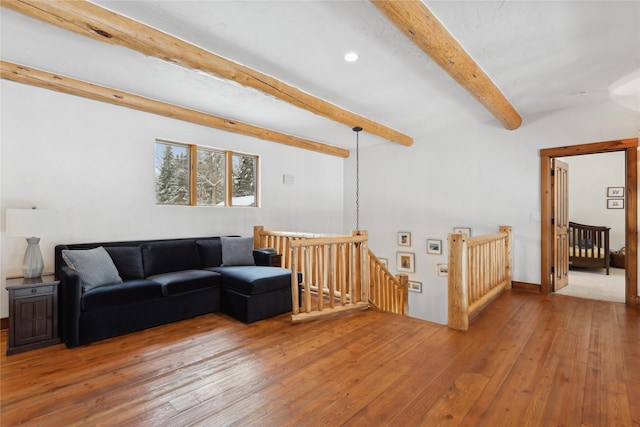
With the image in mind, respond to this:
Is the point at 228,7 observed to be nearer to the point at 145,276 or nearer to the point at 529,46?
the point at 529,46

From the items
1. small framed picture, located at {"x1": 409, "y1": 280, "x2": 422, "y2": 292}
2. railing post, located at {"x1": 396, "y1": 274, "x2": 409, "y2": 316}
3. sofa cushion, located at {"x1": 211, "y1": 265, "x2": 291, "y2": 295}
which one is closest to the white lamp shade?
sofa cushion, located at {"x1": 211, "y1": 265, "x2": 291, "y2": 295}

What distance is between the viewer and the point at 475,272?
3637 mm

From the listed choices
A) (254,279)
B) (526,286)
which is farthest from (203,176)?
(526,286)

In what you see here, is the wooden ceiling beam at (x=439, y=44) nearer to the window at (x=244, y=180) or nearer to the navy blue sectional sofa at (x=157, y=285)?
the navy blue sectional sofa at (x=157, y=285)

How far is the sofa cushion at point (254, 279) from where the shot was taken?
3.52 meters

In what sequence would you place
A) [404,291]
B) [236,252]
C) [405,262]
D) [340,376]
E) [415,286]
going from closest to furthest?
[340,376], [236,252], [404,291], [415,286], [405,262]

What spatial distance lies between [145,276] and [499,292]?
184 inches

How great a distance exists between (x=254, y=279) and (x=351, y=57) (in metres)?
2.50

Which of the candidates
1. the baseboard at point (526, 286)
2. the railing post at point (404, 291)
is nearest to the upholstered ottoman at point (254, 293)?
the railing post at point (404, 291)

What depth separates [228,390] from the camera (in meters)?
2.13

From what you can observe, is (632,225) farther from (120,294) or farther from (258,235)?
(120,294)

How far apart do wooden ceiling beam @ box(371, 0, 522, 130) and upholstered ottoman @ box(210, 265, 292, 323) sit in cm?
275

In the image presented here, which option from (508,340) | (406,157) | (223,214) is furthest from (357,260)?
(406,157)

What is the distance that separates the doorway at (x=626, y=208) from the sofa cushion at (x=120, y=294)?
5.19 meters
